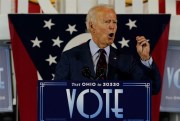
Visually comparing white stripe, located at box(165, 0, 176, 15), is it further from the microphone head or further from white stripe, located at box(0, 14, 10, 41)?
white stripe, located at box(0, 14, 10, 41)

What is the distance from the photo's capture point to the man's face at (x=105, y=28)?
260 inches

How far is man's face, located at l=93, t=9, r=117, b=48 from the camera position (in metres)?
6.59

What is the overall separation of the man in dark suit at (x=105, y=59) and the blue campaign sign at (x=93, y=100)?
1.28 metres

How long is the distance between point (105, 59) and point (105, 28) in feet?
1.41

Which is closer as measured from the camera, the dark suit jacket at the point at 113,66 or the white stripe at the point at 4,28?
the dark suit jacket at the point at 113,66

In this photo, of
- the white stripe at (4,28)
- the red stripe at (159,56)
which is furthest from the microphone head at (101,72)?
the white stripe at (4,28)

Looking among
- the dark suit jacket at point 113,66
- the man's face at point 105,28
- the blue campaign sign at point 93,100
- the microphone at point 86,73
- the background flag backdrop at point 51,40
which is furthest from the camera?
the background flag backdrop at point 51,40

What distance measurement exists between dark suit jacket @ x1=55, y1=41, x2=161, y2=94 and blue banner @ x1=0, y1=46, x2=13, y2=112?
0.72 metres

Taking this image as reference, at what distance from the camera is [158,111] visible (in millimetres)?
6879

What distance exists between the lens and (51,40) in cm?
691

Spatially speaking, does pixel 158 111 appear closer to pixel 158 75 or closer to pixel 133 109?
pixel 158 75

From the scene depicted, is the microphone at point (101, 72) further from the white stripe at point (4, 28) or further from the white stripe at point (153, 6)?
the white stripe at point (4, 28)

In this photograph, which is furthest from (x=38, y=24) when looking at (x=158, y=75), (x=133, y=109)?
(x=133, y=109)

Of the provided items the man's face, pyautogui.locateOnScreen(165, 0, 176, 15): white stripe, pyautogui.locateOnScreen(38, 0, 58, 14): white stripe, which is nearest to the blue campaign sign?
the man's face
